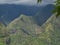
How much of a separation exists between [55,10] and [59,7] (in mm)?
140

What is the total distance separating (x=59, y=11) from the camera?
20.4 feet

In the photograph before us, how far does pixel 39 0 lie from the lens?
6.28 m

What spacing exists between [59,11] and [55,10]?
0.32 ft

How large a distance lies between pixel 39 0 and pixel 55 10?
41 centimetres

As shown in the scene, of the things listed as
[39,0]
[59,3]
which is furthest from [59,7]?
[39,0]

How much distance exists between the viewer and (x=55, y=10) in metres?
6.27

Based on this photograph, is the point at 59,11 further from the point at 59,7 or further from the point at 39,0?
the point at 39,0

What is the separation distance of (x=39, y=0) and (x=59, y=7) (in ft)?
1.51

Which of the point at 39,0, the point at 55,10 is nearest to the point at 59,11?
the point at 55,10

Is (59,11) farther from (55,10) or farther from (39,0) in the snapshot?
(39,0)

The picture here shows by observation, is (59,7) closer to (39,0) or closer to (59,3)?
(59,3)

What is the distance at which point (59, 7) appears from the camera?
616cm

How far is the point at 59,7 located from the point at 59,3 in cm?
8

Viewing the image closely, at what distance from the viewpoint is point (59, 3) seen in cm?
616
